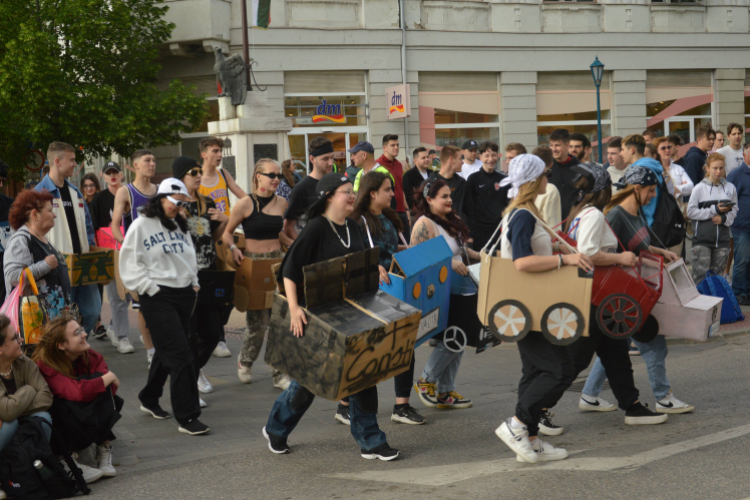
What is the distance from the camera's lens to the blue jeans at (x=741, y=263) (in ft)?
33.7

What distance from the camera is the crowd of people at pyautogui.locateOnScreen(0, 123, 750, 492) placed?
492 cm

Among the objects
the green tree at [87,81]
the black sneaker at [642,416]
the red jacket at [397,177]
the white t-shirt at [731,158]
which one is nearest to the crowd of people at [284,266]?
the black sneaker at [642,416]

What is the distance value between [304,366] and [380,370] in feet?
1.49

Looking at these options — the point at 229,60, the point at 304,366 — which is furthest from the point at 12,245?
the point at 229,60

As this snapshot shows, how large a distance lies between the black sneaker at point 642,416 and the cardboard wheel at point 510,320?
134cm

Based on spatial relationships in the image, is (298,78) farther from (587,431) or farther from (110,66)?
(587,431)

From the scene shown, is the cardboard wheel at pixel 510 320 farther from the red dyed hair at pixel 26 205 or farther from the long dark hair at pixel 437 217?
the red dyed hair at pixel 26 205

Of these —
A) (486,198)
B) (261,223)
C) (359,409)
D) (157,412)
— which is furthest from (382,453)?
(486,198)

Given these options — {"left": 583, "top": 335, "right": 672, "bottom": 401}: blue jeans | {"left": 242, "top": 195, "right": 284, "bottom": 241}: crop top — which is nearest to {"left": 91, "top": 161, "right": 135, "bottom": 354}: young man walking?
{"left": 242, "top": 195, "right": 284, "bottom": 241}: crop top

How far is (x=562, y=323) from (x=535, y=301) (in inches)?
7.9

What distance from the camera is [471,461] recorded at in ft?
16.6

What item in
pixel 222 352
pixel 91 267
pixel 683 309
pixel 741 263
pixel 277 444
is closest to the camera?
pixel 277 444

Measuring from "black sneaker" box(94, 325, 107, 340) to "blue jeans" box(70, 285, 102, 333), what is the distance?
2124mm

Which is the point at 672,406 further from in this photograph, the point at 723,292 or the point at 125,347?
the point at 125,347
